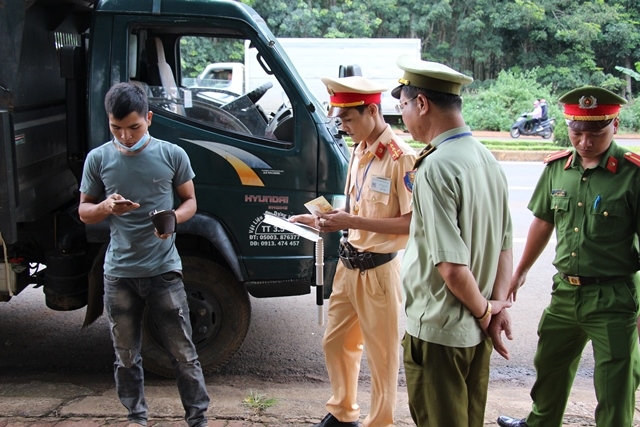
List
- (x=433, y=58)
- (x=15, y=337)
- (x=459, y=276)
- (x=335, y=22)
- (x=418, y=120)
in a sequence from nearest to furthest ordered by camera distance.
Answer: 1. (x=459, y=276)
2. (x=418, y=120)
3. (x=15, y=337)
4. (x=335, y=22)
5. (x=433, y=58)

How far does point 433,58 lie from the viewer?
30.9 metres

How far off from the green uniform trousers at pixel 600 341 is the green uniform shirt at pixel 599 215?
0.34ft

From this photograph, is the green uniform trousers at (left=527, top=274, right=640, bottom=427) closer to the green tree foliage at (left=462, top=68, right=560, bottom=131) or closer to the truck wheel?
the truck wheel

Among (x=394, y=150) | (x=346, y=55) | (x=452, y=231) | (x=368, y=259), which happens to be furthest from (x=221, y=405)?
(x=346, y=55)

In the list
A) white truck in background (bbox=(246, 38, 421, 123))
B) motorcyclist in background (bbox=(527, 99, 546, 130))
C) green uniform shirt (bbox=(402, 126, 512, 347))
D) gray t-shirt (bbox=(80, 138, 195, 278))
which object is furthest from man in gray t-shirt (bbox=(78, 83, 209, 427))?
white truck in background (bbox=(246, 38, 421, 123))

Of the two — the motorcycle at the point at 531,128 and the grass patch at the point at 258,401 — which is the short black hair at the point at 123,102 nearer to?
the grass patch at the point at 258,401

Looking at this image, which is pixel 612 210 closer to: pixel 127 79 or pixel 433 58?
pixel 127 79

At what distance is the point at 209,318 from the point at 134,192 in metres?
1.36

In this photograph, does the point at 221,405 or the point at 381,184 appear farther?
the point at 221,405

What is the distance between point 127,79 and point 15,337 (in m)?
2.38

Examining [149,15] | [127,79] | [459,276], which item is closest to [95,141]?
[127,79]

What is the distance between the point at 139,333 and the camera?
3.47 meters

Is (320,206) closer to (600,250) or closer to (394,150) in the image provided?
(394,150)

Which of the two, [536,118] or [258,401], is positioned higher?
[536,118]
